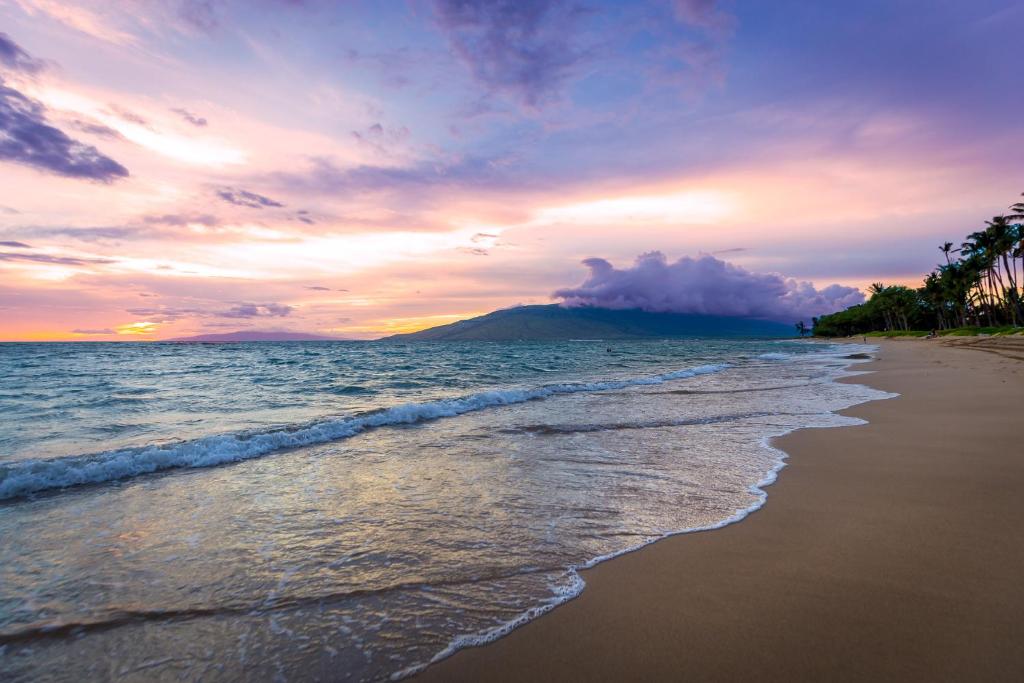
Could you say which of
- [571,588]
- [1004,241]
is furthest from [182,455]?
[1004,241]

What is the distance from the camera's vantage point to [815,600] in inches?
160

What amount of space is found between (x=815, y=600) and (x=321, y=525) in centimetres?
501

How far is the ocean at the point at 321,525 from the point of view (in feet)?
12.5

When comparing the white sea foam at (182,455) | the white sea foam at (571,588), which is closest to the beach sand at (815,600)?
the white sea foam at (571,588)

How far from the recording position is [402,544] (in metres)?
5.54

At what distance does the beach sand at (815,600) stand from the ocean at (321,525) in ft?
1.23

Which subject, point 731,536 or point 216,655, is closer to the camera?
point 216,655

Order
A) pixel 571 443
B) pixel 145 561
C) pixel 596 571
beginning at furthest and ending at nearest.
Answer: pixel 571 443 < pixel 145 561 < pixel 596 571

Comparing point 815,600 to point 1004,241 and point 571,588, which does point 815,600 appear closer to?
point 571,588

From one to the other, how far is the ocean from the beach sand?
1.23ft

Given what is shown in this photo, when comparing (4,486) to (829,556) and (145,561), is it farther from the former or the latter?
(829,556)

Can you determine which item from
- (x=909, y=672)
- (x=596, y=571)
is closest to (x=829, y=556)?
(x=909, y=672)

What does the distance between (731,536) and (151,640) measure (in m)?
5.22

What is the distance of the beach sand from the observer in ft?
10.8
